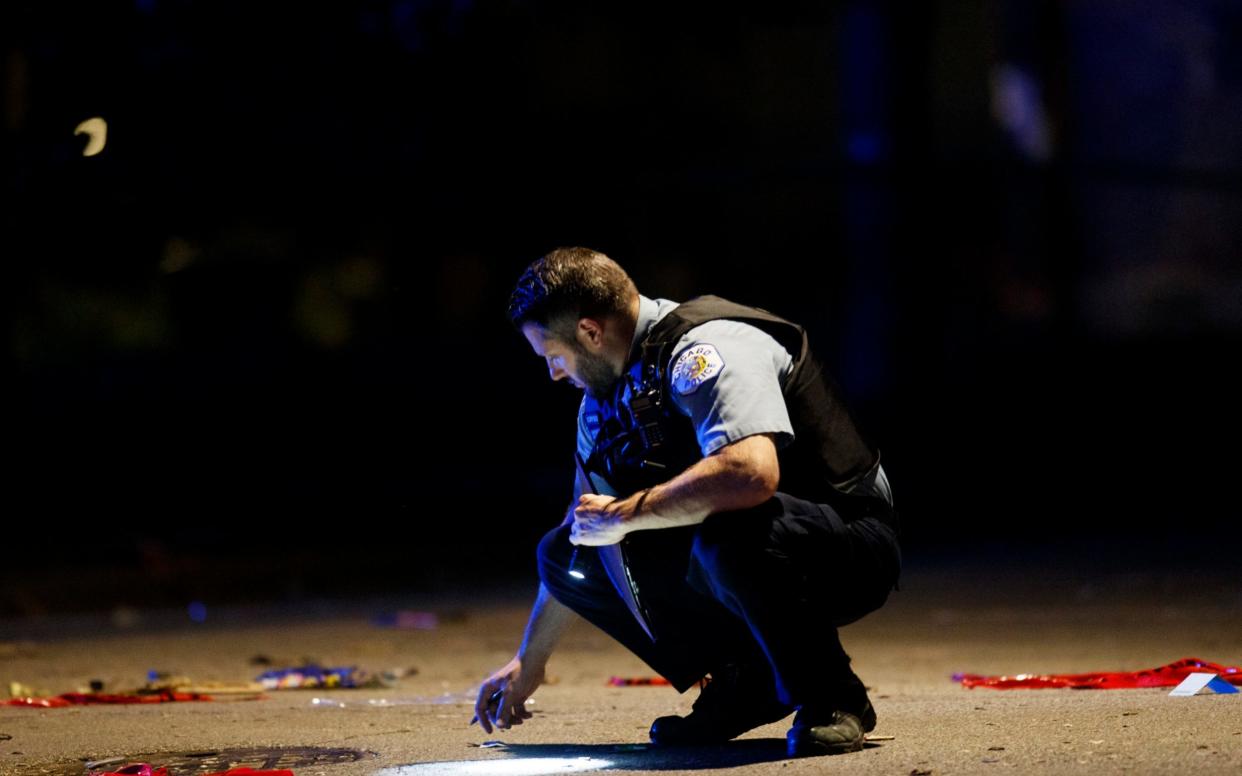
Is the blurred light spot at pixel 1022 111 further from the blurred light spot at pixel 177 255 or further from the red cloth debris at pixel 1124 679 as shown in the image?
the red cloth debris at pixel 1124 679

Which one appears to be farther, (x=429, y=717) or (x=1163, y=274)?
(x=1163, y=274)

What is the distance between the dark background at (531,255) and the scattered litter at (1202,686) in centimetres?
666

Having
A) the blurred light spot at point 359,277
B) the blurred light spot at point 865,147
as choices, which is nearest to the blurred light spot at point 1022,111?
the blurred light spot at point 865,147

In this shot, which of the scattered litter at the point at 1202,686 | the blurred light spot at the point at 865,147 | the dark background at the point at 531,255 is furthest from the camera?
the blurred light spot at the point at 865,147

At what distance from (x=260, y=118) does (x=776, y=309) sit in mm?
7207

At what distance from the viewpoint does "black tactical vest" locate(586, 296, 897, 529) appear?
413cm

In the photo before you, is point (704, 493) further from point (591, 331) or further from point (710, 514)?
point (591, 331)

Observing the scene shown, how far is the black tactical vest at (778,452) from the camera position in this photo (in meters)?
4.13

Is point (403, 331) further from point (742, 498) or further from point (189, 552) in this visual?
point (742, 498)

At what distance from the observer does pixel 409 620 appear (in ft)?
31.9

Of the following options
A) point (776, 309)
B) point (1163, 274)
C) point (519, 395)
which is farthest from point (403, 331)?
point (1163, 274)

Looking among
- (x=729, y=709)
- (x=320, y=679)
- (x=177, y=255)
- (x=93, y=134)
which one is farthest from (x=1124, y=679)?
(x=177, y=255)

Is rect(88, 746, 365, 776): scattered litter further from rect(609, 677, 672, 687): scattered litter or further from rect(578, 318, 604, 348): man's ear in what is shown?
rect(609, 677, 672, 687): scattered litter

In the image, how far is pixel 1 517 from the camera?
13070 millimetres
